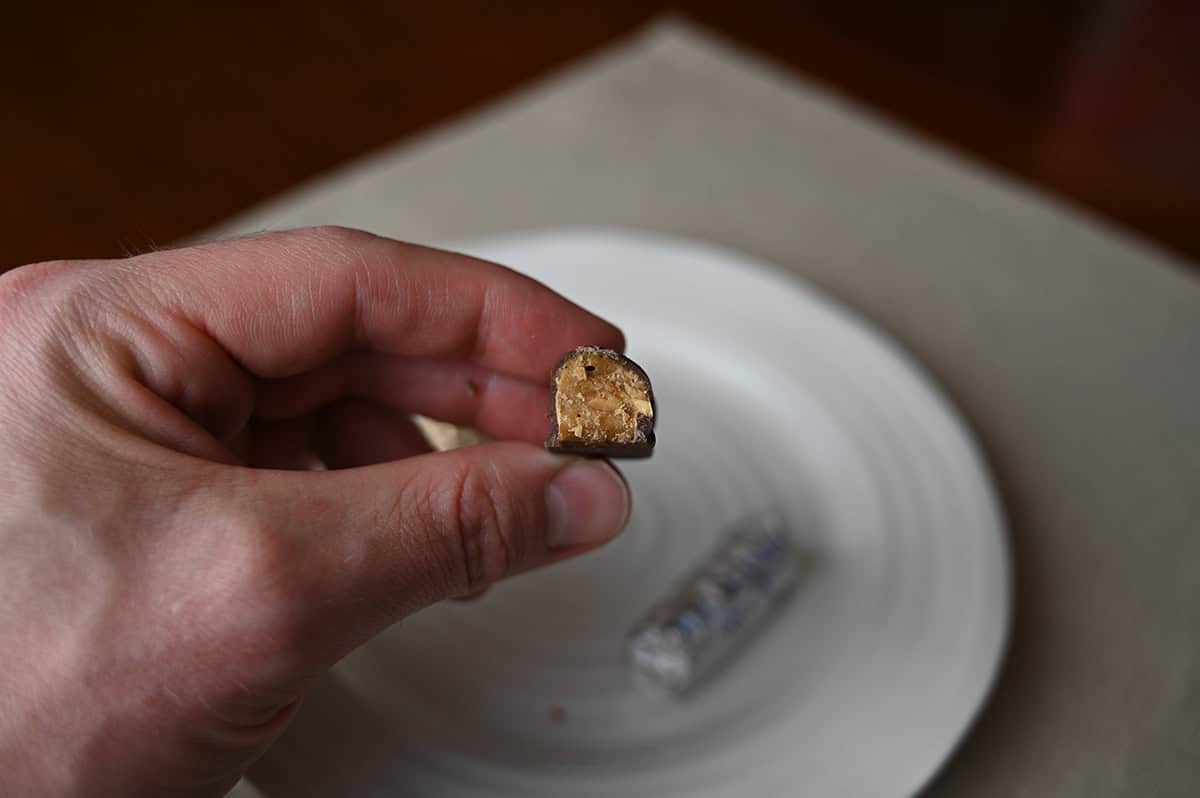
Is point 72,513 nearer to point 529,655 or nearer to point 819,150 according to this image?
point 529,655

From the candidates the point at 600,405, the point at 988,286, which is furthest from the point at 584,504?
the point at 988,286

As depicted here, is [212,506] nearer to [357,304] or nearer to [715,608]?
[357,304]

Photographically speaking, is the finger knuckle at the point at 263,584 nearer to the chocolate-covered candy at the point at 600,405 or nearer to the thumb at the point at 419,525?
the thumb at the point at 419,525

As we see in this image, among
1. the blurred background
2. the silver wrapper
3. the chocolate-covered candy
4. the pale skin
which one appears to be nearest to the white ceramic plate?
the silver wrapper

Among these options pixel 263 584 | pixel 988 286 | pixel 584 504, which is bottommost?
pixel 263 584

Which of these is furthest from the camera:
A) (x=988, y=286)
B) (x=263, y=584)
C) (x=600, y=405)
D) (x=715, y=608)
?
(x=988, y=286)

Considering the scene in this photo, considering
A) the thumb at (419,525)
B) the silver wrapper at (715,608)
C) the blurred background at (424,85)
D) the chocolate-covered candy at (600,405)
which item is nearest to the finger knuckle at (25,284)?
the thumb at (419,525)

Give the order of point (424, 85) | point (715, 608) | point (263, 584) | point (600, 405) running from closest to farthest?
1. point (263, 584)
2. point (600, 405)
3. point (715, 608)
4. point (424, 85)
